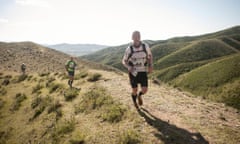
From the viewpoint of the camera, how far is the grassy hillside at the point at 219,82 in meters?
44.4

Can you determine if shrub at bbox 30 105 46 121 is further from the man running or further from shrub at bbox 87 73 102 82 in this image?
the man running

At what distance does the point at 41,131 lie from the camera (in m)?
8.89

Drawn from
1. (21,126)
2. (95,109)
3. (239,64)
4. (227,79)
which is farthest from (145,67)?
(239,64)

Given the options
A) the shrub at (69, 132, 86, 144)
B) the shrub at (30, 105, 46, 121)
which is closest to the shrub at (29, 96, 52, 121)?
the shrub at (30, 105, 46, 121)

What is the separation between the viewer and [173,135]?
552 cm

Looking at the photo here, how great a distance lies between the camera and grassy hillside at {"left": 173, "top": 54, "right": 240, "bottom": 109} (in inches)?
1747

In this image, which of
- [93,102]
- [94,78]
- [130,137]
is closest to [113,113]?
[130,137]

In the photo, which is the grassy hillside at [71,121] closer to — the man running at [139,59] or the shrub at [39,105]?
the shrub at [39,105]

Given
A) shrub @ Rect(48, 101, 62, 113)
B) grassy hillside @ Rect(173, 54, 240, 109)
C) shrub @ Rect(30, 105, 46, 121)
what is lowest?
grassy hillside @ Rect(173, 54, 240, 109)

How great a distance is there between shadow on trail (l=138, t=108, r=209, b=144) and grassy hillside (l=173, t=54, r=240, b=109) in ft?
128

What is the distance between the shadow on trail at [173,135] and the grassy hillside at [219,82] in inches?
1542

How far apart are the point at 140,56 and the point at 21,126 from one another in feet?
27.0

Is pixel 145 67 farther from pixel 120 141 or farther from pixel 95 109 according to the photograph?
pixel 95 109

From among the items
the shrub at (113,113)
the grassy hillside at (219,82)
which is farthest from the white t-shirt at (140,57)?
the grassy hillside at (219,82)
